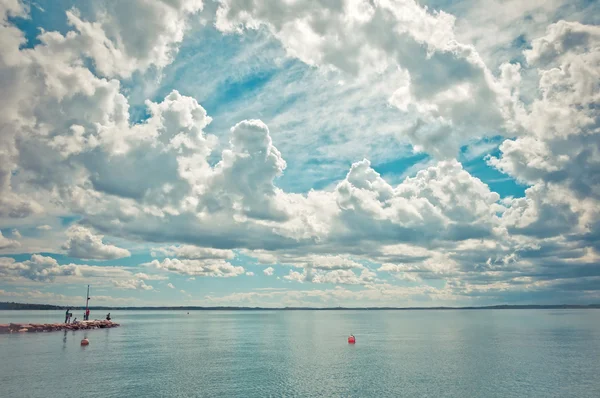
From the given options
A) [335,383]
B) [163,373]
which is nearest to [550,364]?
[335,383]

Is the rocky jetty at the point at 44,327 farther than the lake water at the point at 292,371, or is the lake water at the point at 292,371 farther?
the rocky jetty at the point at 44,327

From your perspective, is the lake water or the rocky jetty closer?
the lake water

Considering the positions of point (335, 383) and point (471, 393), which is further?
point (335, 383)

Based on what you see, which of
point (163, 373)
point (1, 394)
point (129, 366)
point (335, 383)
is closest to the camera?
point (1, 394)

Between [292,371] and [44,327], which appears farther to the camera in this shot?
[44,327]

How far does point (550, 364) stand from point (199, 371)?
7025 cm

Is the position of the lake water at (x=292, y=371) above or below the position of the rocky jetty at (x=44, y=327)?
below

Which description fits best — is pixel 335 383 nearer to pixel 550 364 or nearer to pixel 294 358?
pixel 294 358

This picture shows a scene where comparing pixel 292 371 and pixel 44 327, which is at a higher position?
pixel 44 327

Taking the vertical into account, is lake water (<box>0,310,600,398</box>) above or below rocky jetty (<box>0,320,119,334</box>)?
below

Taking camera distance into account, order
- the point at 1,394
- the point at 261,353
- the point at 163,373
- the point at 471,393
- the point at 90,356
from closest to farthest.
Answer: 1. the point at 1,394
2. the point at 471,393
3. the point at 163,373
4. the point at 90,356
5. the point at 261,353

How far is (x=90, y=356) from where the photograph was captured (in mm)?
92062

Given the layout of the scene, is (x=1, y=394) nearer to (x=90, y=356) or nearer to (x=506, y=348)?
(x=90, y=356)

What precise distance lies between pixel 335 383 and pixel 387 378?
989 centimetres
